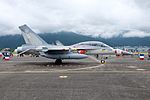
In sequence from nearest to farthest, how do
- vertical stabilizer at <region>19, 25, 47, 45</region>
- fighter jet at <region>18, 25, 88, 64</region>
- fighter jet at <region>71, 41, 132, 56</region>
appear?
Answer: 1. fighter jet at <region>18, 25, 88, 64</region>
2. vertical stabilizer at <region>19, 25, 47, 45</region>
3. fighter jet at <region>71, 41, 132, 56</region>

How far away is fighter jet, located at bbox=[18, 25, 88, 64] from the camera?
2678cm

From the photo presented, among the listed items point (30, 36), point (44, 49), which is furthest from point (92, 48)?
point (30, 36)

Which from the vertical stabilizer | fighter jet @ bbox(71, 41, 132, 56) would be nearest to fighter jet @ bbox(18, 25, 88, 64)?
the vertical stabilizer

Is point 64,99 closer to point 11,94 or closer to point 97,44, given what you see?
point 11,94

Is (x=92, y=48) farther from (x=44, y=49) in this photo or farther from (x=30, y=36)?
(x=30, y=36)

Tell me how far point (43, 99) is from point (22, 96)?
1.03m

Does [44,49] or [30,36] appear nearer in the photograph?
[44,49]

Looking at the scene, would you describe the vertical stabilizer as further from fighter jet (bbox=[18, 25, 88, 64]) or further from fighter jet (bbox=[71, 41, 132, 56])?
fighter jet (bbox=[71, 41, 132, 56])

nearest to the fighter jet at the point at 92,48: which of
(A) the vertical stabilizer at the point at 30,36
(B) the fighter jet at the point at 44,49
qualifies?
(B) the fighter jet at the point at 44,49

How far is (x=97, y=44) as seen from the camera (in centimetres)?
3038

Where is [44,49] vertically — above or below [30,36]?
below

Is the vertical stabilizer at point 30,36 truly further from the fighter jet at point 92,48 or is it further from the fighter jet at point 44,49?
the fighter jet at point 92,48

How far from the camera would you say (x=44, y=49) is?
26484mm

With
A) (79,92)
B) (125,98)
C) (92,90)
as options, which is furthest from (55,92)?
(125,98)
